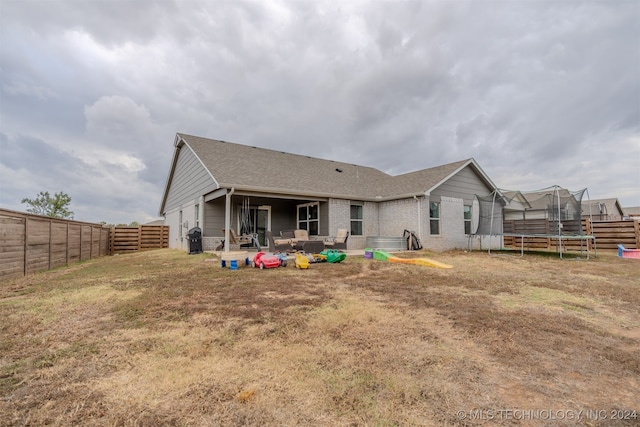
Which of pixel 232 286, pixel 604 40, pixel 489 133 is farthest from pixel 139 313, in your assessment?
pixel 489 133

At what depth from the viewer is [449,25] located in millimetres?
9469

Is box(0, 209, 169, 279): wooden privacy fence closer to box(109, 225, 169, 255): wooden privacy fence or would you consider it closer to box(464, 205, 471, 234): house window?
box(109, 225, 169, 255): wooden privacy fence

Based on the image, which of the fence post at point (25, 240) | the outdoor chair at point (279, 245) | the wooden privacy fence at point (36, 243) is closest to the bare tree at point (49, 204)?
the wooden privacy fence at point (36, 243)

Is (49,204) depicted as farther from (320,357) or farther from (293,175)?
(320,357)

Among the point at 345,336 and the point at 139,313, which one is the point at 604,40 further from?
the point at 139,313

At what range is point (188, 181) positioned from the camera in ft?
47.7

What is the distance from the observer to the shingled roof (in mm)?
11508

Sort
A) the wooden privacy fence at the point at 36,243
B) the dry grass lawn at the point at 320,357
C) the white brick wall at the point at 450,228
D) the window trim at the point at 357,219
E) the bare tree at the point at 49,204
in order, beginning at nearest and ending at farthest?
the dry grass lawn at the point at 320,357 → the wooden privacy fence at the point at 36,243 → the white brick wall at the point at 450,228 → the window trim at the point at 357,219 → the bare tree at the point at 49,204

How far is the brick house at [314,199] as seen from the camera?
40.6 ft

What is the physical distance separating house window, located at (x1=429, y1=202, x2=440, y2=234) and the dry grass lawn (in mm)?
8087

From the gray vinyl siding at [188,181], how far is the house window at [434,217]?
980 cm

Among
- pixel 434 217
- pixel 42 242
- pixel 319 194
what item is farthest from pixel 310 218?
pixel 42 242

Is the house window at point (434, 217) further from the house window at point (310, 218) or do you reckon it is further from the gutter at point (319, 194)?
the house window at point (310, 218)

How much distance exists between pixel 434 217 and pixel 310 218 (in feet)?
20.1
